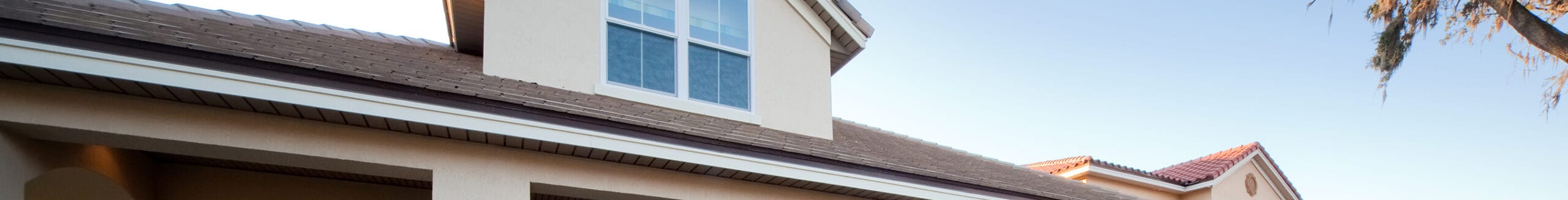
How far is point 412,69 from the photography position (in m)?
8.88

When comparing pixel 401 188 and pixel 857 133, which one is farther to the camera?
pixel 857 133

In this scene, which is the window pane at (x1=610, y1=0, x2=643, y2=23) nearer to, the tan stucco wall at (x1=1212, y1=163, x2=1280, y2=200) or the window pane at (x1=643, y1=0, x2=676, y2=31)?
the window pane at (x1=643, y1=0, x2=676, y2=31)

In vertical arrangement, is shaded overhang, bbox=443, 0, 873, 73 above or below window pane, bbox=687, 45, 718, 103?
above

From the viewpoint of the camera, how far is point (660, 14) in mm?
10984

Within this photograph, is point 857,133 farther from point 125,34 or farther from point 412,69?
point 125,34

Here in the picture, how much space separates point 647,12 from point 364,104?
3.45 metres

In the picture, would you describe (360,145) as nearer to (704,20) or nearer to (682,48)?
(682,48)

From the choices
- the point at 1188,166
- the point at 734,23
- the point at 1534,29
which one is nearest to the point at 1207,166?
the point at 1188,166

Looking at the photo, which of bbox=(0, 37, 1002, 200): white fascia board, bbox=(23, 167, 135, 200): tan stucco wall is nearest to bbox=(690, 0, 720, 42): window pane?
bbox=(0, 37, 1002, 200): white fascia board

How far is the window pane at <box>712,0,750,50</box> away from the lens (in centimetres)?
1143

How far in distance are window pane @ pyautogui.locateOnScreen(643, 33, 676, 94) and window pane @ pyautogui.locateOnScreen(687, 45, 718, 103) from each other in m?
0.15

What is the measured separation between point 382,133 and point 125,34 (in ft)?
5.40

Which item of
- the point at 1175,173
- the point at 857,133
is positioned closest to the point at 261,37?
the point at 857,133

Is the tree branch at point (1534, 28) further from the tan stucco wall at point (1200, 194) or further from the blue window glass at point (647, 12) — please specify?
the blue window glass at point (647, 12)
